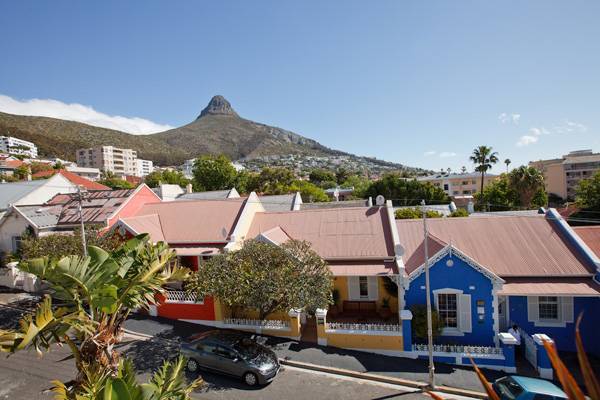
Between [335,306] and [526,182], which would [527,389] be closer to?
[335,306]

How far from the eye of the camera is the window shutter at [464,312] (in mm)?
16641

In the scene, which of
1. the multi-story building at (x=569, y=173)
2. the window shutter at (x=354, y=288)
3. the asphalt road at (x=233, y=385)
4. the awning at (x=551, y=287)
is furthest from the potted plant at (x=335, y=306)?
the multi-story building at (x=569, y=173)

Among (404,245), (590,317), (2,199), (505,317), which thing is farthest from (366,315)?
(2,199)

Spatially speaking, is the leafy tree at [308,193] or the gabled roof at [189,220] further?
the leafy tree at [308,193]

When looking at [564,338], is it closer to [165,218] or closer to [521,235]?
[521,235]

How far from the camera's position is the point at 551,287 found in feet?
54.0

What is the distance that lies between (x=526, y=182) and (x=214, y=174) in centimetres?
5392

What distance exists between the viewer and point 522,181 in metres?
45.8

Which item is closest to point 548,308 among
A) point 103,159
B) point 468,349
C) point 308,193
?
point 468,349

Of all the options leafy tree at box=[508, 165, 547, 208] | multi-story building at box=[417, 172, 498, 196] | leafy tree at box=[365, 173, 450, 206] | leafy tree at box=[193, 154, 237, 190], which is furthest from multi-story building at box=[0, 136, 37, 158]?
leafy tree at box=[508, 165, 547, 208]

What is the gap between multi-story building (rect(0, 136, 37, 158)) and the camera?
411 ft

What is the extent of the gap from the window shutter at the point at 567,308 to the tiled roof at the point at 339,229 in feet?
28.5

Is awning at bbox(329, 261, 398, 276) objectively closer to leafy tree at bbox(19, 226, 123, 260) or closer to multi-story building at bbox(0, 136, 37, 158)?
leafy tree at bbox(19, 226, 123, 260)

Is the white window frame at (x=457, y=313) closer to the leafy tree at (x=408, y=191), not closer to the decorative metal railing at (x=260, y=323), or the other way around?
the decorative metal railing at (x=260, y=323)
